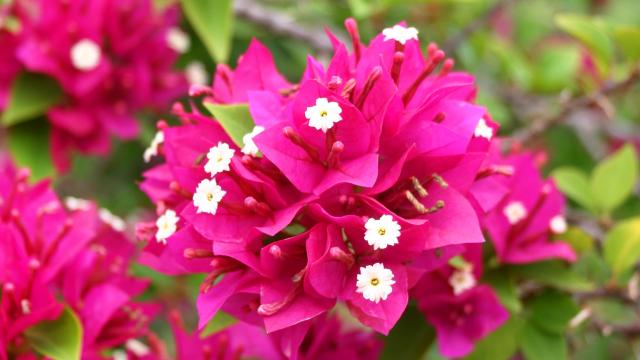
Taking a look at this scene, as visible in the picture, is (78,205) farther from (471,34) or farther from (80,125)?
(471,34)

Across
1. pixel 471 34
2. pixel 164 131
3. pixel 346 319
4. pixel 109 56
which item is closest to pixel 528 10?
pixel 471 34

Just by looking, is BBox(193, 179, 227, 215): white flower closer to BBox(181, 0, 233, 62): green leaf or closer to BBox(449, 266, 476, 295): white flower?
BBox(449, 266, 476, 295): white flower

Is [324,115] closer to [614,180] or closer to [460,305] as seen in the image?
[460,305]

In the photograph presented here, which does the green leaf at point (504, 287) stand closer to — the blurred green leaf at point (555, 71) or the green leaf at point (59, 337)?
the green leaf at point (59, 337)

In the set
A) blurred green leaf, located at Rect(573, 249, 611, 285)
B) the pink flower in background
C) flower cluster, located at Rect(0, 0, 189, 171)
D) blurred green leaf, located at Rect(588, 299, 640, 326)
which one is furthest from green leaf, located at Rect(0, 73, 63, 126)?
blurred green leaf, located at Rect(588, 299, 640, 326)

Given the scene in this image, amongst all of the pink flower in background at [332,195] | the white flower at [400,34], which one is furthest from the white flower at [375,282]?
the white flower at [400,34]

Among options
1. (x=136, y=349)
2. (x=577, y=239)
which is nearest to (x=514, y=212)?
(x=577, y=239)
